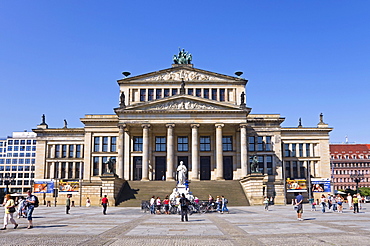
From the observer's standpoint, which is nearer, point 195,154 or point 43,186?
point 195,154

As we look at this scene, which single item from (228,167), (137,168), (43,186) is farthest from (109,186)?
(43,186)

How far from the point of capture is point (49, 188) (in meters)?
69.8

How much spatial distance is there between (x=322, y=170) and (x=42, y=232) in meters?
62.4

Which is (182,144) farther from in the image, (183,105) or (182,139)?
(183,105)

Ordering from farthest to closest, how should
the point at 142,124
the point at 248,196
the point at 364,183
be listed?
the point at 364,183 → the point at 142,124 → the point at 248,196

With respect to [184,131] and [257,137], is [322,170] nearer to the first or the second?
[257,137]

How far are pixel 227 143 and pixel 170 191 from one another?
18.2 metres

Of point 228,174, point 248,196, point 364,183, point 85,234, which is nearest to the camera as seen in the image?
point 85,234

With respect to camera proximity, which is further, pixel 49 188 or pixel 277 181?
pixel 49 188

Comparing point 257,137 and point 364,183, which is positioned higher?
point 257,137

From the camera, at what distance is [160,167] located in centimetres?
6825

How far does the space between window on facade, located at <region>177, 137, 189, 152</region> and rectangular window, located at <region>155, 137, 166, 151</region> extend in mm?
2478

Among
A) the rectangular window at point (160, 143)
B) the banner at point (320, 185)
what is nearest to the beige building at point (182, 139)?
the rectangular window at point (160, 143)

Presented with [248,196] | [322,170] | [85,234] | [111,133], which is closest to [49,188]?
[111,133]
